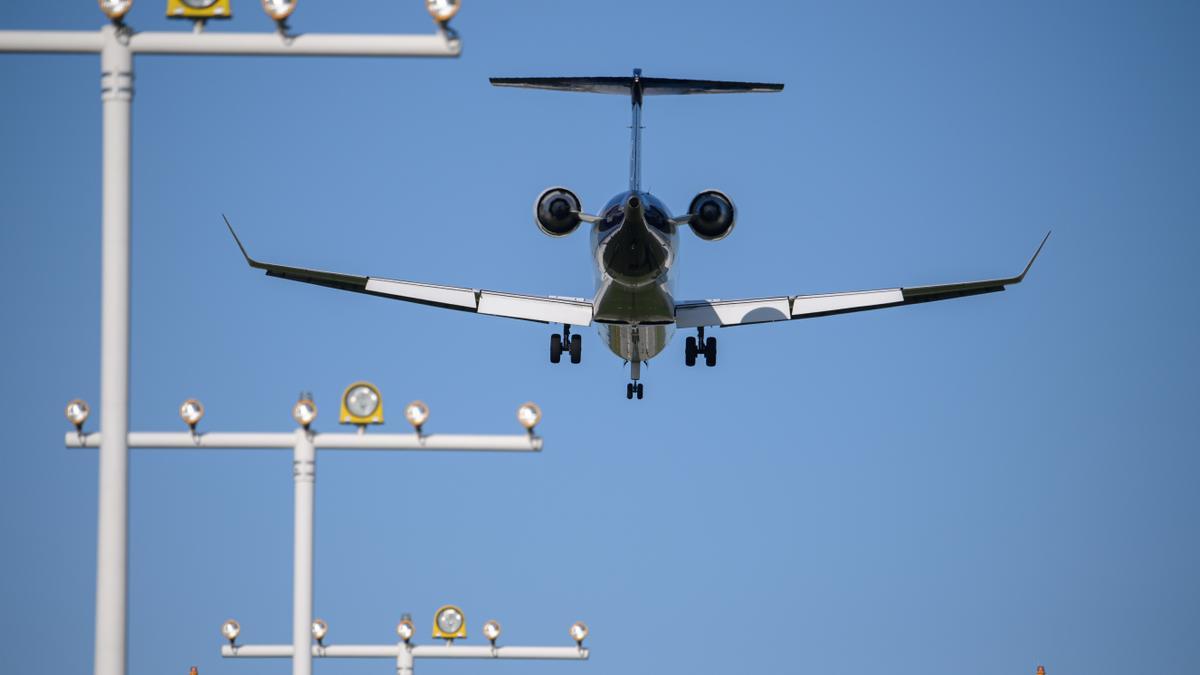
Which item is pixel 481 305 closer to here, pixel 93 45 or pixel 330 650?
pixel 330 650

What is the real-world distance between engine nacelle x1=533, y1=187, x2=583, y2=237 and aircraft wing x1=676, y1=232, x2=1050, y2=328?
5.93 metres

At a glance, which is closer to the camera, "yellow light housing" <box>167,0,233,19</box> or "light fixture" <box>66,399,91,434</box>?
"yellow light housing" <box>167,0,233,19</box>

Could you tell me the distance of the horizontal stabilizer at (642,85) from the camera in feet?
179

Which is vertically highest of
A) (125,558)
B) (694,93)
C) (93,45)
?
(694,93)

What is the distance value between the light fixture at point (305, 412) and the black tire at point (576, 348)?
31258mm

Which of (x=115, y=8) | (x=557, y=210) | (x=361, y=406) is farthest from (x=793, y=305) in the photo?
(x=115, y=8)

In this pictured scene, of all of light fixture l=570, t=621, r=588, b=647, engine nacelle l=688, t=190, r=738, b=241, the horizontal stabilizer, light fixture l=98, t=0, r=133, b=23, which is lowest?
light fixture l=570, t=621, r=588, b=647

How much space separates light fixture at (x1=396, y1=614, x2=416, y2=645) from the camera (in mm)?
36156

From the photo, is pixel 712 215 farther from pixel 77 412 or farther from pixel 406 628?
pixel 77 412

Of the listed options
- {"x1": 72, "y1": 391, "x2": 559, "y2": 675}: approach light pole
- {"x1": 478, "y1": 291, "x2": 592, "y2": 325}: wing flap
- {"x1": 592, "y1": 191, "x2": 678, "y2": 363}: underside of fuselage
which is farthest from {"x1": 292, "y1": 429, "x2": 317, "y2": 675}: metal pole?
{"x1": 478, "y1": 291, "x2": 592, "y2": 325}: wing flap

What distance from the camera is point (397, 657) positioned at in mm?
36844

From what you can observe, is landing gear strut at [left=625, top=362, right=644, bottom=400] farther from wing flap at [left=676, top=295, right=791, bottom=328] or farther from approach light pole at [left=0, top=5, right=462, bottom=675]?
approach light pole at [left=0, top=5, right=462, bottom=675]

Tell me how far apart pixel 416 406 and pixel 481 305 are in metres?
33.3

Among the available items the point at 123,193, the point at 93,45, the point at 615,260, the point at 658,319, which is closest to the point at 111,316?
the point at 123,193
